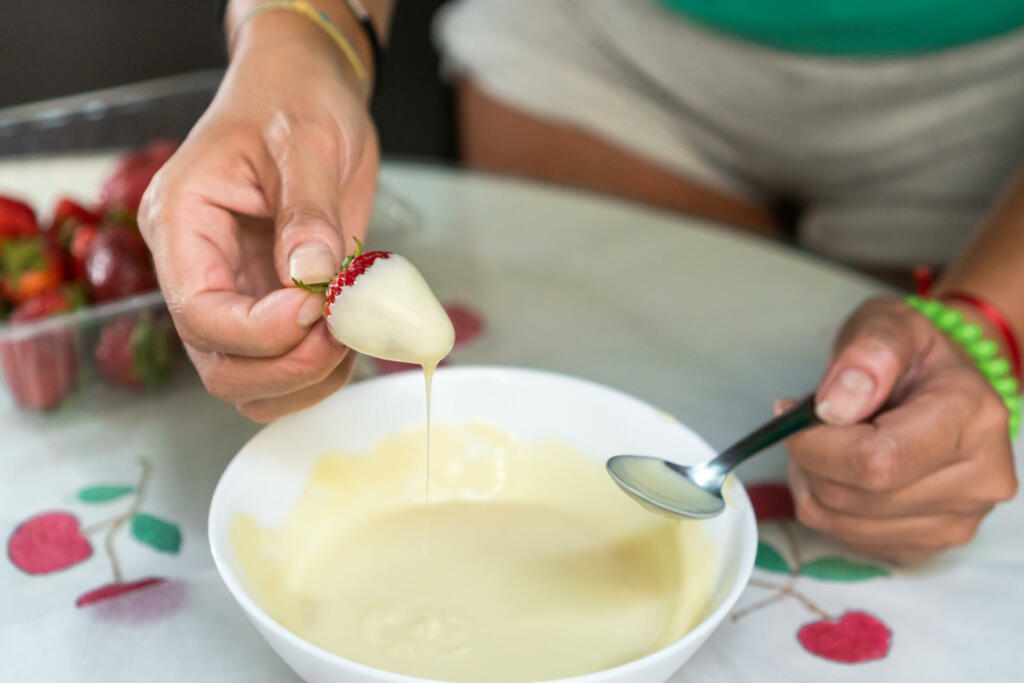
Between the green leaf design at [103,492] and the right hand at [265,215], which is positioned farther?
the green leaf design at [103,492]

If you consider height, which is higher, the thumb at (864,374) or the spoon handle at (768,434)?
the thumb at (864,374)

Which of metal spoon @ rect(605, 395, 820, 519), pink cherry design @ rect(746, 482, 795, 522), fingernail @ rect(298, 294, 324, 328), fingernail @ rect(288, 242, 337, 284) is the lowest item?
pink cherry design @ rect(746, 482, 795, 522)

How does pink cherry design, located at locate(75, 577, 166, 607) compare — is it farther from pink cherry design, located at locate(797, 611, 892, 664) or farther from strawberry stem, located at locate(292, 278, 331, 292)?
pink cherry design, located at locate(797, 611, 892, 664)

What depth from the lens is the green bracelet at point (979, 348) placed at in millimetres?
834

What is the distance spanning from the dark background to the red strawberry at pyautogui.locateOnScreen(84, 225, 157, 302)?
4.78 ft

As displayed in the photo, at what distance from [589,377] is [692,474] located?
1.05 ft

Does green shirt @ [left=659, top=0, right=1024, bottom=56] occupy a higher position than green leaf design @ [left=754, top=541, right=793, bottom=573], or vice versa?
green shirt @ [left=659, top=0, right=1024, bottom=56]

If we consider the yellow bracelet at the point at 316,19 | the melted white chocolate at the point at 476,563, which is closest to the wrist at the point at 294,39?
the yellow bracelet at the point at 316,19

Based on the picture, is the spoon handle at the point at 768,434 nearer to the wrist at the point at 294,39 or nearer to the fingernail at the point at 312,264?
the fingernail at the point at 312,264

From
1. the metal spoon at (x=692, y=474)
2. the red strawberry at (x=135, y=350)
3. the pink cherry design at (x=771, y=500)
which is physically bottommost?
the red strawberry at (x=135, y=350)

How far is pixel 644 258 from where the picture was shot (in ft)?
4.04

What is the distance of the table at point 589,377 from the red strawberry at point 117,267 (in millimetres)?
105

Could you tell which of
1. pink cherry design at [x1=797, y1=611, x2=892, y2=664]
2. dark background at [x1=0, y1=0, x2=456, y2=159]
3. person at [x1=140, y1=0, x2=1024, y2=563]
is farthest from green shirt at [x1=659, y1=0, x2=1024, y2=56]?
dark background at [x1=0, y1=0, x2=456, y2=159]

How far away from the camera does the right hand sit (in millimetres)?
660
